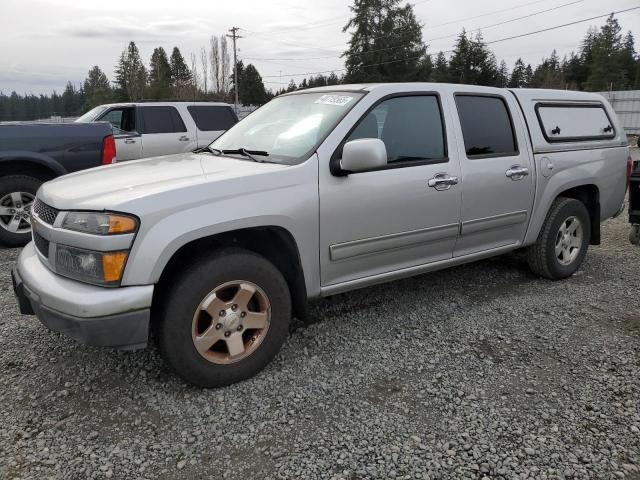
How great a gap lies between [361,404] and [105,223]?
1665 mm

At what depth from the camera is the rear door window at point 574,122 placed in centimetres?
453

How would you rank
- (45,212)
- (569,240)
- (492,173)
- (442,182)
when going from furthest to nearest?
(569,240) → (492,173) → (442,182) → (45,212)

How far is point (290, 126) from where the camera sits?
360 centimetres

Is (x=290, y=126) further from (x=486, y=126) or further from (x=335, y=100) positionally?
(x=486, y=126)

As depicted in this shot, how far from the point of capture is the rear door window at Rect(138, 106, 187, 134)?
9109mm

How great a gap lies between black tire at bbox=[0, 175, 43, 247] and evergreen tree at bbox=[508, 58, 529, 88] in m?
75.6

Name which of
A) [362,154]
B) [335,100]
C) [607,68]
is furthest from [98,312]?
[607,68]

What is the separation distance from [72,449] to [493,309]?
3166 millimetres

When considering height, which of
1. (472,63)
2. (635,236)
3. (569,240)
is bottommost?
(635,236)

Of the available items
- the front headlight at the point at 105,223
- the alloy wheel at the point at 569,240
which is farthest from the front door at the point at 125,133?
the alloy wheel at the point at 569,240

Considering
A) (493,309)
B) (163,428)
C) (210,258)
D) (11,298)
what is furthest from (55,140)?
(493,309)

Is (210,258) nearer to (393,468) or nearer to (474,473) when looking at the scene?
(393,468)

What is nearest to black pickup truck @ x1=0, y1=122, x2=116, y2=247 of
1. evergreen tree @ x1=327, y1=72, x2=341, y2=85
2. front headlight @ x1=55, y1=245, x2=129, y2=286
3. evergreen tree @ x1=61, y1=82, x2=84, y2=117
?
front headlight @ x1=55, y1=245, x2=129, y2=286

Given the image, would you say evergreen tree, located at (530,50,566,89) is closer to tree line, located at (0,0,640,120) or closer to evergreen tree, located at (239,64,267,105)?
tree line, located at (0,0,640,120)
